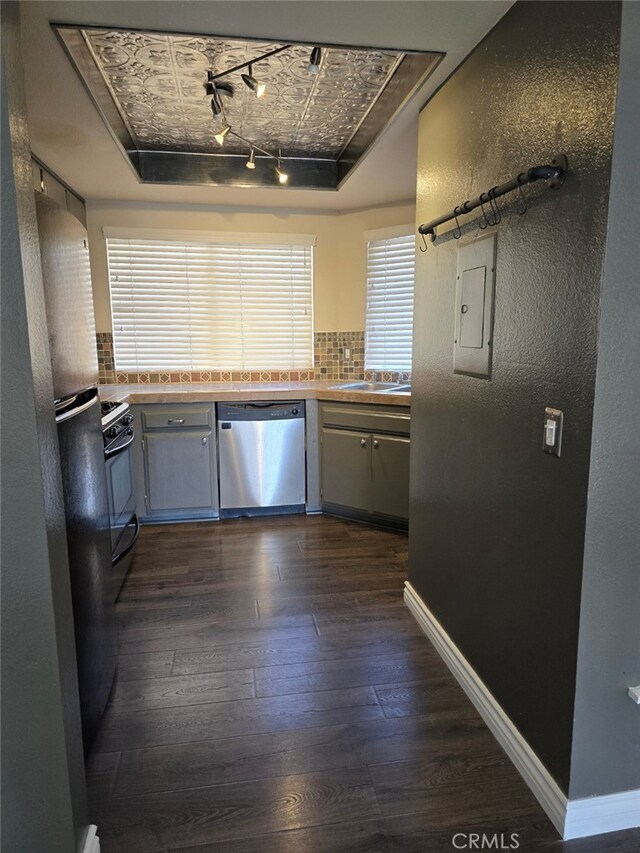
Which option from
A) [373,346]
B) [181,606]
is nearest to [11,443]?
[181,606]

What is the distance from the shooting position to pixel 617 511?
1333mm

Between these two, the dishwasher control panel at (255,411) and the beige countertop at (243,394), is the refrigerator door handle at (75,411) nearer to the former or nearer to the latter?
the beige countertop at (243,394)

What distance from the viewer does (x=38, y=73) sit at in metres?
2.00

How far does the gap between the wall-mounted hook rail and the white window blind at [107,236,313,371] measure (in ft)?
7.52

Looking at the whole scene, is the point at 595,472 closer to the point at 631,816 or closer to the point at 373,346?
the point at 631,816

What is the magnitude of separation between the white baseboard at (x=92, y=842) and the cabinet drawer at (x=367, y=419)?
2.52m

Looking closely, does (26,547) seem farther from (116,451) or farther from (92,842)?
(116,451)

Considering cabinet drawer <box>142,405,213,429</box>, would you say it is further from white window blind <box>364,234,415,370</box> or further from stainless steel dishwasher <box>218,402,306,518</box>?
white window blind <box>364,234,415,370</box>

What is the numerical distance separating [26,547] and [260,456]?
2.77 m

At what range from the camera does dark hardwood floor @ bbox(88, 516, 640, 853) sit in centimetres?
147

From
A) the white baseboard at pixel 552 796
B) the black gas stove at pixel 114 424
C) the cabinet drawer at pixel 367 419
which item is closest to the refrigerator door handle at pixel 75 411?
the black gas stove at pixel 114 424

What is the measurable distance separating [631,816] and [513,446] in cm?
105

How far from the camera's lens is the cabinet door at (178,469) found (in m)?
3.73

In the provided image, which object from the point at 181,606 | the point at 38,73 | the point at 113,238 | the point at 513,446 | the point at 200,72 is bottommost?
the point at 181,606
